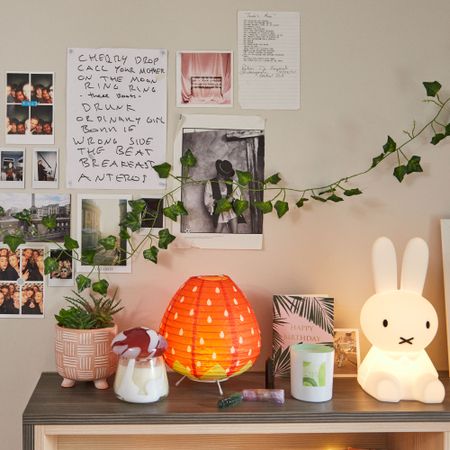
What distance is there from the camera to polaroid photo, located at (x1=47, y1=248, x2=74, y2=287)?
155 cm

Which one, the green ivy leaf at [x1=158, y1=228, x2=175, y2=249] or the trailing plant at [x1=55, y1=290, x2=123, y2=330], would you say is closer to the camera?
the trailing plant at [x1=55, y1=290, x2=123, y2=330]

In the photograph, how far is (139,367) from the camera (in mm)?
1281

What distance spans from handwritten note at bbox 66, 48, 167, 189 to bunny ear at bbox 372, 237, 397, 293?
579mm

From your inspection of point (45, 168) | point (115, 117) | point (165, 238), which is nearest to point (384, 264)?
point (165, 238)

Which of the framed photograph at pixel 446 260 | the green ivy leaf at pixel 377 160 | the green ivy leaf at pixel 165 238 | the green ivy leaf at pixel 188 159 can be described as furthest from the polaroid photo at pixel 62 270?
the framed photograph at pixel 446 260

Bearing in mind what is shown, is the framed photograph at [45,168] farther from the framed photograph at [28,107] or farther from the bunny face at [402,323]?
the bunny face at [402,323]

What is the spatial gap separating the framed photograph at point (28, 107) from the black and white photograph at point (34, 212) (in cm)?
15

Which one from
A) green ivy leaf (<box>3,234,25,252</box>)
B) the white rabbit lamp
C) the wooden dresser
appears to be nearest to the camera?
the wooden dresser

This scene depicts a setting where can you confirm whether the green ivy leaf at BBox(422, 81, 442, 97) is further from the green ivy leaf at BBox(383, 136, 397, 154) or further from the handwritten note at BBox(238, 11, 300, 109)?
the handwritten note at BBox(238, 11, 300, 109)

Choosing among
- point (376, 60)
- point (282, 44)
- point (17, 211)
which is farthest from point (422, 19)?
point (17, 211)

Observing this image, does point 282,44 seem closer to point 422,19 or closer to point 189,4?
point 189,4

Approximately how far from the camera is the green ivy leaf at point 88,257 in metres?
1.53

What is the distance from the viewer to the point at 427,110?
5.23 ft

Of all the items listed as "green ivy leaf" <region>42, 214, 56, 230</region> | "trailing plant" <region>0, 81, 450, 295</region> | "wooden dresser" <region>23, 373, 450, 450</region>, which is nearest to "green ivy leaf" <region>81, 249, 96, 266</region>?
"trailing plant" <region>0, 81, 450, 295</region>
